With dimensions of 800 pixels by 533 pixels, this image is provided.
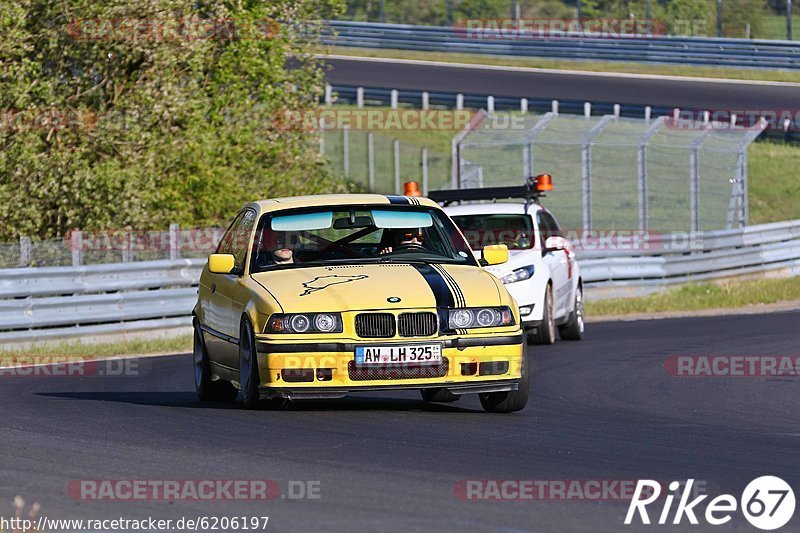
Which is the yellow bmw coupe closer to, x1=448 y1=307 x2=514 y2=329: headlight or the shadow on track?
x1=448 y1=307 x2=514 y2=329: headlight

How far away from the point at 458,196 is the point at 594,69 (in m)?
31.1

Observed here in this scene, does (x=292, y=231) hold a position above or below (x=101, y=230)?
above

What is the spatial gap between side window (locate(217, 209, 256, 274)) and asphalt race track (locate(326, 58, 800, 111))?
2911 cm

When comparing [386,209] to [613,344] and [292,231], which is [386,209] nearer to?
[292,231]

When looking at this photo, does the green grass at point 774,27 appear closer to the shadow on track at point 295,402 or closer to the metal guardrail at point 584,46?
the metal guardrail at point 584,46

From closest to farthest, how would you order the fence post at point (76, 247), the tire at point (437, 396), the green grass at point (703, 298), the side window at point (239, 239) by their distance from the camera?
the side window at point (239, 239)
the tire at point (437, 396)
the fence post at point (76, 247)
the green grass at point (703, 298)

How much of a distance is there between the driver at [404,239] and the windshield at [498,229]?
642cm

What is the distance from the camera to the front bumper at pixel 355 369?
32.6ft

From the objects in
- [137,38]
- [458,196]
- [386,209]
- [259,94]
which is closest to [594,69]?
[259,94]

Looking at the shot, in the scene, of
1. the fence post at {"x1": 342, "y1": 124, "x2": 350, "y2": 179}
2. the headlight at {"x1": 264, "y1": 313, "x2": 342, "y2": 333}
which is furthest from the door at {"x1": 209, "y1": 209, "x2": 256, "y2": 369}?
the fence post at {"x1": 342, "y1": 124, "x2": 350, "y2": 179}

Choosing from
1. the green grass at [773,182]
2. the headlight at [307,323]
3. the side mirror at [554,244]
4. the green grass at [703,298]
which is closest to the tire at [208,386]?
the headlight at [307,323]

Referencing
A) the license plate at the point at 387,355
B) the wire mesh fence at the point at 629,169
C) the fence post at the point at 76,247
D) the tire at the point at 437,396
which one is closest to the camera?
the license plate at the point at 387,355

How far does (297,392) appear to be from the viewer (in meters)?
10.0

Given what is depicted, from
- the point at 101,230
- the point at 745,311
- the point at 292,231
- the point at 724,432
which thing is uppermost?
the point at 292,231
